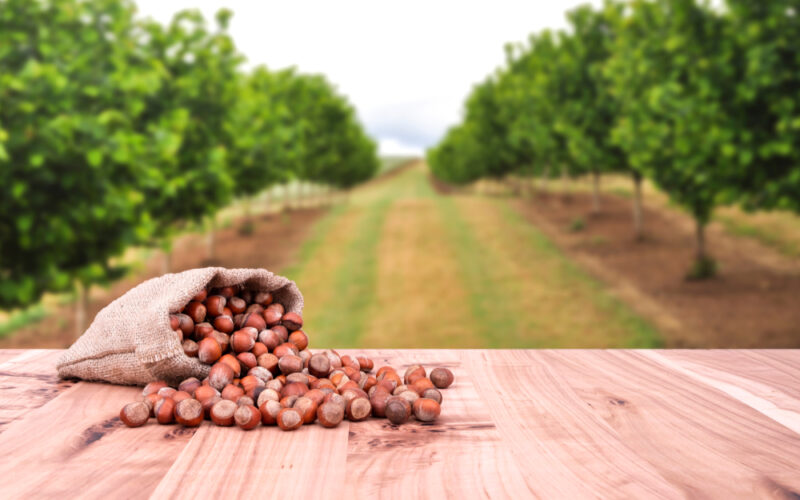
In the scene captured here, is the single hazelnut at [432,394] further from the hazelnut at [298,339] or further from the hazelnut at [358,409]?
the hazelnut at [298,339]

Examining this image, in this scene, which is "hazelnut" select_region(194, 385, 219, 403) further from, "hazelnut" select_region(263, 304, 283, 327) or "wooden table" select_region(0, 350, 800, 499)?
"hazelnut" select_region(263, 304, 283, 327)

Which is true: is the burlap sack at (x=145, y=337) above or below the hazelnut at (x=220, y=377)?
above

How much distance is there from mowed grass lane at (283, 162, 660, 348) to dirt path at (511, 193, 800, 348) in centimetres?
62

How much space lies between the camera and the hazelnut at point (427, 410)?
1860 millimetres

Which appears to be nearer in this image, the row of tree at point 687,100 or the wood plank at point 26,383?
the wood plank at point 26,383

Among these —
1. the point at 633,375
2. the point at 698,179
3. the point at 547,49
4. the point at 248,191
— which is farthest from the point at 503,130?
the point at 633,375

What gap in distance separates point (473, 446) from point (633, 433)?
0.47 meters

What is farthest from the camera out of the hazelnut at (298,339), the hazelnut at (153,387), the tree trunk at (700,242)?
Answer: the tree trunk at (700,242)

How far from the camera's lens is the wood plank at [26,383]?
2.02m

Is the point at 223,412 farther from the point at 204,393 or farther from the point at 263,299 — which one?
the point at 263,299

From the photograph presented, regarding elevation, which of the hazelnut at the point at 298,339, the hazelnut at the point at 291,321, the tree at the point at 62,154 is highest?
the tree at the point at 62,154

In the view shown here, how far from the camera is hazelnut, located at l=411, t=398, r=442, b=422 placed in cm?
186

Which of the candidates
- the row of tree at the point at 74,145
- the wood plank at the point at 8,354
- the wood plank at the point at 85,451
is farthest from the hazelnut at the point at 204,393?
the row of tree at the point at 74,145

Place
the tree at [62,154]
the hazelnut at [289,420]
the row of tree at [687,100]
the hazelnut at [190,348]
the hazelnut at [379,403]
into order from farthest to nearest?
the row of tree at [687,100] < the tree at [62,154] < the hazelnut at [190,348] < the hazelnut at [379,403] < the hazelnut at [289,420]
